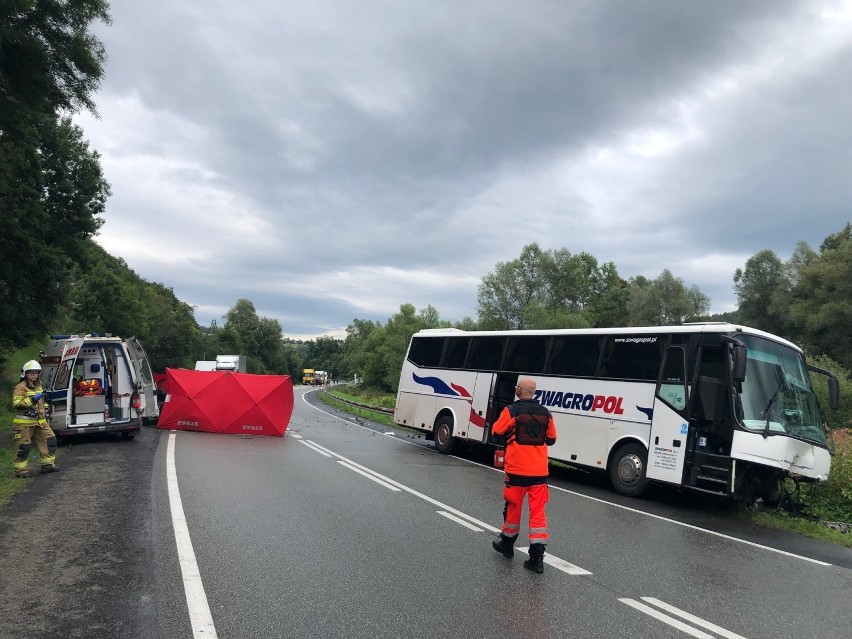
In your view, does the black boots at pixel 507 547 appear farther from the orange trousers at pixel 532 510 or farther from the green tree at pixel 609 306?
the green tree at pixel 609 306

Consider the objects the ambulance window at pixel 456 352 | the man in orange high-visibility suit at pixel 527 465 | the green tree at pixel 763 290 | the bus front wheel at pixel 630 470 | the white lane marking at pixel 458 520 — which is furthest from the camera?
the green tree at pixel 763 290

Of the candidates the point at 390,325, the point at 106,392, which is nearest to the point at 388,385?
the point at 390,325

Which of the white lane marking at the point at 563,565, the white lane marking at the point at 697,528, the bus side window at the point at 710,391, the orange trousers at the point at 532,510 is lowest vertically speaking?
the white lane marking at the point at 563,565

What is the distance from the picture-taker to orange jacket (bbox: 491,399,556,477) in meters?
6.24

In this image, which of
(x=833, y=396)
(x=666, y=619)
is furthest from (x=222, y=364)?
(x=666, y=619)

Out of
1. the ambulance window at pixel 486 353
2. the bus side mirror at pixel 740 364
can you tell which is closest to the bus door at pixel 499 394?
the ambulance window at pixel 486 353

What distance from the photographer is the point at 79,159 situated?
27016 mm

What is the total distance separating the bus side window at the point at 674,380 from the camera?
1127 cm

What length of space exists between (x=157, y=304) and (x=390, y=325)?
103 ft

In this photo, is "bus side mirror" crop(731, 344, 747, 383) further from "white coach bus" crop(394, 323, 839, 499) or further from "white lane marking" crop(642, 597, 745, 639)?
"white lane marking" crop(642, 597, 745, 639)

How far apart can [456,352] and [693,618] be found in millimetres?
12882

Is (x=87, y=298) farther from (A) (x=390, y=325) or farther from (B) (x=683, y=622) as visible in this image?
(B) (x=683, y=622)

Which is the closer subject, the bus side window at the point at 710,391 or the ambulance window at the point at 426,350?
the bus side window at the point at 710,391

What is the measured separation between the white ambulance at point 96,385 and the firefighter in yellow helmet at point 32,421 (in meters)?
3.50
